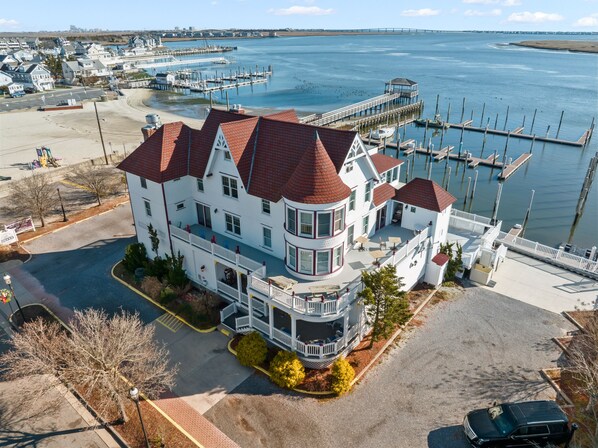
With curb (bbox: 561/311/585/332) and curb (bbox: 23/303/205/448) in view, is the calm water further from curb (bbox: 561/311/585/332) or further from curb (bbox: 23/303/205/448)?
curb (bbox: 23/303/205/448)

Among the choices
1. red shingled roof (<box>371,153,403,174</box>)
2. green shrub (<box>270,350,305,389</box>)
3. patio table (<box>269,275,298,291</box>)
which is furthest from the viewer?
red shingled roof (<box>371,153,403,174</box>)

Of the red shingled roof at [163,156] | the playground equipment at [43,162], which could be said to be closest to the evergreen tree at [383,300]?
the red shingled roof at [163,156]

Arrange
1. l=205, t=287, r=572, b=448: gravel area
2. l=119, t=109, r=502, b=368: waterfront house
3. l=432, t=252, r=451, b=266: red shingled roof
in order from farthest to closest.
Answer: l=432, t=252, r=451, b=266: red shingled roof < l=119, t=109, r=502, b=368: waterfront house < l=205, t=287, r=572, b=448: gravel area

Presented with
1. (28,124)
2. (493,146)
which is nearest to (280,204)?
(493,146)

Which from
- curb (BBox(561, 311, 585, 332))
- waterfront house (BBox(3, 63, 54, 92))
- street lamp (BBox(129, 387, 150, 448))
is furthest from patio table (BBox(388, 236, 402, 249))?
waterfront house (BBox(3, 63, 54, 92))

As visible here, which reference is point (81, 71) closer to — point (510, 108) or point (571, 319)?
point (510, 108)

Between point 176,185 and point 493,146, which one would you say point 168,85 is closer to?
point 493,146
